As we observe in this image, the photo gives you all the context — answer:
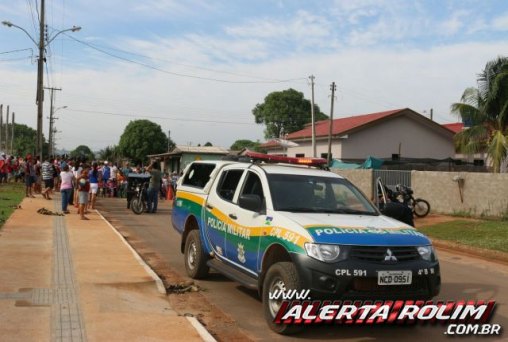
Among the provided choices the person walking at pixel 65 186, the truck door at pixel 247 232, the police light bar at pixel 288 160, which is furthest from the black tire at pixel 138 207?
the truck door at pixel 247 232

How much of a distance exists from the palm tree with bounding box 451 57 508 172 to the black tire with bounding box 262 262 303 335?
18.8 m

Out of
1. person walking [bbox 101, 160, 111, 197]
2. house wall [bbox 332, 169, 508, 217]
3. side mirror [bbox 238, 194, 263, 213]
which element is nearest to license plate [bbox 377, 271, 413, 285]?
side mirror [bbox 238, 194, 263, 213]

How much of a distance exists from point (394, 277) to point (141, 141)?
76073 millimetres

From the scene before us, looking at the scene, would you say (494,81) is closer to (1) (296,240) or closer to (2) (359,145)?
(2) (359,145)

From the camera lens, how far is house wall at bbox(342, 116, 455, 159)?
120ft

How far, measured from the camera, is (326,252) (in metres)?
5.32

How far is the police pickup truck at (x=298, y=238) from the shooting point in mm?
5293

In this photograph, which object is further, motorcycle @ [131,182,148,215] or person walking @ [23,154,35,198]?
person walking @ [23,154,35,198]

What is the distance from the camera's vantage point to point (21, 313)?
5.79 metres

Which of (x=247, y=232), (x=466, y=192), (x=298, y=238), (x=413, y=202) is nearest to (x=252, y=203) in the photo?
(x=247, y=232)

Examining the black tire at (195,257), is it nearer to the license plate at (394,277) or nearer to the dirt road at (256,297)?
the dirt road at (256,297)

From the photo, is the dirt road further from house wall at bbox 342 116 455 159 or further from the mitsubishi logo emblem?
house wall at bbox 342 116 455 159

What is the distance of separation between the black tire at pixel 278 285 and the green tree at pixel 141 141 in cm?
7413

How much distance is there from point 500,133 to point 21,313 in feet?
67.2
